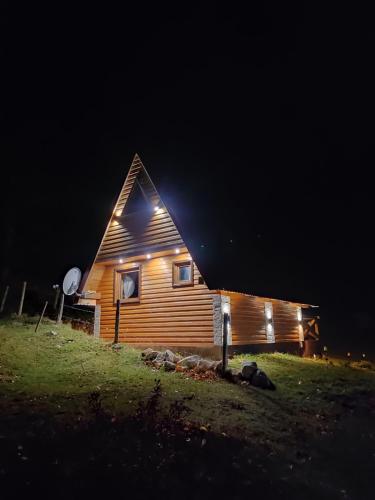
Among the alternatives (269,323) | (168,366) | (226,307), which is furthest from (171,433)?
(269,323)

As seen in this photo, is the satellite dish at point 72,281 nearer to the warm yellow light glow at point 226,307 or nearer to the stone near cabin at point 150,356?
the stone near cabin at point 150,356

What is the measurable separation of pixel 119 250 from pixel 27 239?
29.3 meters

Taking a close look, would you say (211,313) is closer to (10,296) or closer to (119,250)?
(119,250)

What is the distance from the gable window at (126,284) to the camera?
17.0 metres

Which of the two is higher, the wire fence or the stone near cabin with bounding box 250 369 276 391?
the wire fence

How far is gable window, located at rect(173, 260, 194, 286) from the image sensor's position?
15134mm

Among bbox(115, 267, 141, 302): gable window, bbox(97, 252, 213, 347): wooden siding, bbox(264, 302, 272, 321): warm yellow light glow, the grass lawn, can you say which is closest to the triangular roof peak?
bbox(97, 252, 213, 347): wooden siding

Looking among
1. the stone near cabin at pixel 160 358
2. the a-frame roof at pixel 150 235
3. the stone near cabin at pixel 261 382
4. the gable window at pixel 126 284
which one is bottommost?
the stone near cabin at pixel 261 382

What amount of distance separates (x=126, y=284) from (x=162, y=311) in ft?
13.6

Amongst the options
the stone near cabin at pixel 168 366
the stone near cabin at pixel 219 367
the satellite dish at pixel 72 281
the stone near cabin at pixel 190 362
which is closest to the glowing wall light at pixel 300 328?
the stone near cabin at pixel 190 362

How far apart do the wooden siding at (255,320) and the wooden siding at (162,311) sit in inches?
56.6

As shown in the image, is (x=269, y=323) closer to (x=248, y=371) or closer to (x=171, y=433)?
(x=248, y=371)

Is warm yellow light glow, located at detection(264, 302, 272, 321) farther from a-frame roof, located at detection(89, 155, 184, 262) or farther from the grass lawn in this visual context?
the grass lawn

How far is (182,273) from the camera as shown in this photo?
15.7 meters
